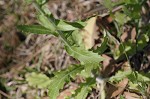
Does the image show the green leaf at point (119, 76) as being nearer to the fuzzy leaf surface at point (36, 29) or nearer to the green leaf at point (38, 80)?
the green leaf at point (38, 80)

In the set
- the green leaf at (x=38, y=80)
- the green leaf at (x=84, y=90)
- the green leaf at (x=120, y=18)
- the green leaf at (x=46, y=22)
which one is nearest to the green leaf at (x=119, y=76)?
the green leaf at (x=84, y=90)

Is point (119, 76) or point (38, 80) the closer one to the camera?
point (119, 76)

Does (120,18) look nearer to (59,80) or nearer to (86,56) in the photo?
(86,56)

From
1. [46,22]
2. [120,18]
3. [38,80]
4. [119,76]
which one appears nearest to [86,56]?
[46,22]

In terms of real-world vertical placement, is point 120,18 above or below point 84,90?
above

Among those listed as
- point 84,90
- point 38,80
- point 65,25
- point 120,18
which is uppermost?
point 65,25

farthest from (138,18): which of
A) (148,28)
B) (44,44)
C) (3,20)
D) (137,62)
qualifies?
(3,20)

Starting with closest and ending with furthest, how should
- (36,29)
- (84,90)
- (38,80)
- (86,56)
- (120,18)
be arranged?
1. (36,29)
2. (86,56)
3. (84,90)
4. (120,18)
5. (38,80)
